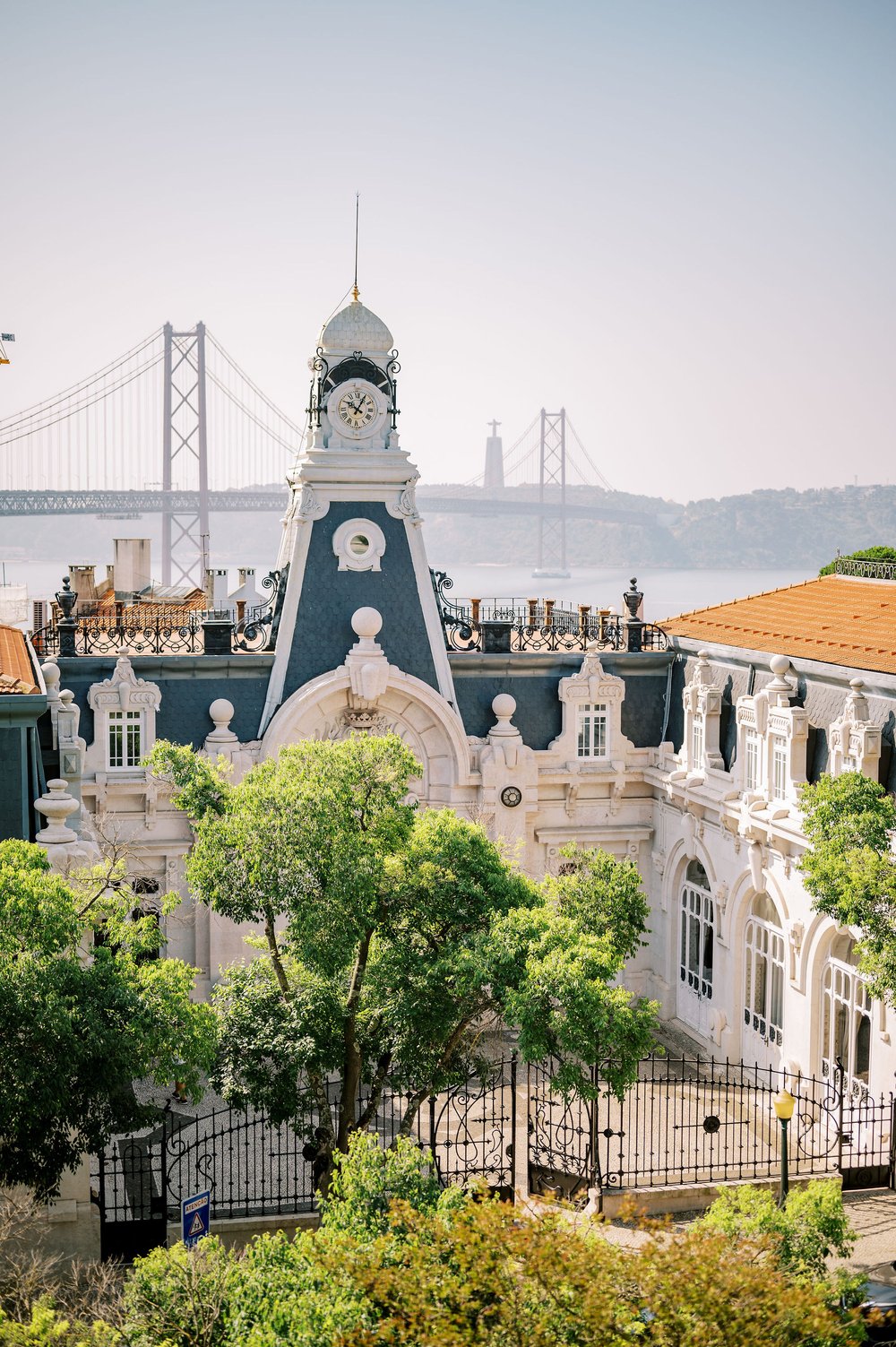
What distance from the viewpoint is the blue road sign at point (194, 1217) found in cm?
2227

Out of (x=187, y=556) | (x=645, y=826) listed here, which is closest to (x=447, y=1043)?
Answer: (x=645, y=826)

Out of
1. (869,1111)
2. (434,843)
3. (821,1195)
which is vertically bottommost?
(869,1111)

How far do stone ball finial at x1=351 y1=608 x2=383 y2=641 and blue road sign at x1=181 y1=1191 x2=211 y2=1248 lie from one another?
15.7 metres

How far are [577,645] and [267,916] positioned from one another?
17827mm

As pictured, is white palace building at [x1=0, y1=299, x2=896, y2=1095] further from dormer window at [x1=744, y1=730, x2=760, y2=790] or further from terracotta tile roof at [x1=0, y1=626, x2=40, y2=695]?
terracotta tile roof at [x1=0, y1=626, x2=40, y2=695]

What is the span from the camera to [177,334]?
112375 millimetres

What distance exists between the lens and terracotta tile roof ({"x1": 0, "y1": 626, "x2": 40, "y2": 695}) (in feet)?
88.8

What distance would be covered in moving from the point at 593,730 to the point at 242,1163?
1457cm

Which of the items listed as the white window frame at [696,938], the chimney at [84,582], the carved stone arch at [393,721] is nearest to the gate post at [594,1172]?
the white window frame at [696,938]

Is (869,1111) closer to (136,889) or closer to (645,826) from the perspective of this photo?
(645,826)

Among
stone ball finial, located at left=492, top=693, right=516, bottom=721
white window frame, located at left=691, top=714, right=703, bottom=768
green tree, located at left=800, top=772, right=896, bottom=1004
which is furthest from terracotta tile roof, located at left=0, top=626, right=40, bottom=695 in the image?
white window frame, located at left=691, top=714, right=703, bottom=768

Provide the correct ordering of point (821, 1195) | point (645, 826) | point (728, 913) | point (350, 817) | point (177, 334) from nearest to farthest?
point (821, 1195) → point (350, 817) → point (728, 913) → point (645, 826) → point (177, 334)

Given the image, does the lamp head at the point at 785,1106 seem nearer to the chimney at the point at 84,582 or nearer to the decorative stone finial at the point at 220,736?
the decorative stone finial at the point at 220,736

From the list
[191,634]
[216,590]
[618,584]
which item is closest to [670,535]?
[618,584]
